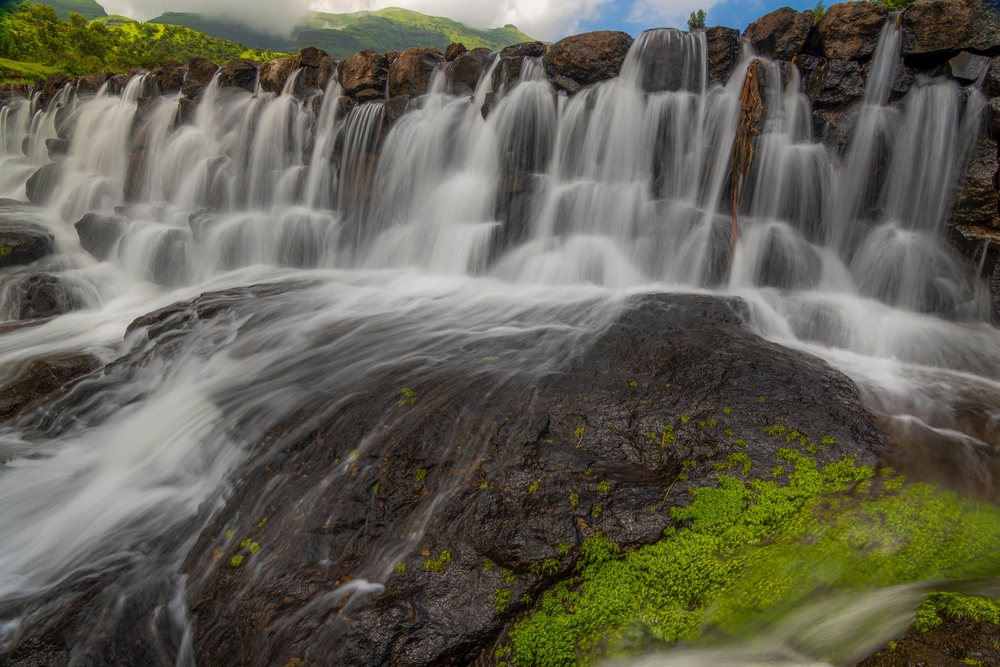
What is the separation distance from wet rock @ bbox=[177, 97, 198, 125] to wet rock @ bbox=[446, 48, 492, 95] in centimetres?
931

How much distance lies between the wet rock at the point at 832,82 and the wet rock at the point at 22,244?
1671 cm

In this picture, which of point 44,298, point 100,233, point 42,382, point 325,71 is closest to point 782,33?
point 325,71

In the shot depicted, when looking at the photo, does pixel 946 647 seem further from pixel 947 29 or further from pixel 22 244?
pixel 22 244

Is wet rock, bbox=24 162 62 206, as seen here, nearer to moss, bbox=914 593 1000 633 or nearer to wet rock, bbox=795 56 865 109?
wet rock, bbox=795 56 865 109

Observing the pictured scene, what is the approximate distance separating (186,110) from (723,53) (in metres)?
15.9

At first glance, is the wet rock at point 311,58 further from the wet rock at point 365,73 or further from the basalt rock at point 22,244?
the basalt rock at point 22,244

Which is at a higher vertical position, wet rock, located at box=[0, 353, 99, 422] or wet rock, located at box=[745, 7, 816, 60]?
wet rock, located at box=[745, 7, 816, 60]

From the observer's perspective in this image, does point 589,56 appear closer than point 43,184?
Answer: Yes

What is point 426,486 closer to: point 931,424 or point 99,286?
point 931,424

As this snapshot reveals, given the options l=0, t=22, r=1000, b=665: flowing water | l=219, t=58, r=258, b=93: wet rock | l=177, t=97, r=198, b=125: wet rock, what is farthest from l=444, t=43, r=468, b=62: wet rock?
l=177, t=97, r=198, b=125: wet rock

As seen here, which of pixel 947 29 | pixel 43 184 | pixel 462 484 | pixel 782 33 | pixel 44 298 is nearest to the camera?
pixel 462 484

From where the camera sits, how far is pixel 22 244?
11.0 metres

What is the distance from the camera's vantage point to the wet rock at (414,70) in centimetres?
1222

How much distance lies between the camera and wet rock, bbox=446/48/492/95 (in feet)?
38.4
